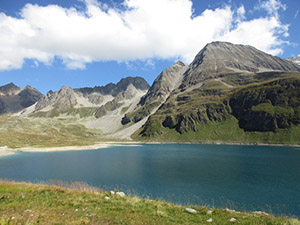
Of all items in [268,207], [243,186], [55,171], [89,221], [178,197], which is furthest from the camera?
[55,171]

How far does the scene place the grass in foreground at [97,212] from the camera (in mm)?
18453

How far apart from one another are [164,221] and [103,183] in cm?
4781

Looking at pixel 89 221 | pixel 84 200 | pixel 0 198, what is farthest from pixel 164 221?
pixel 0 198

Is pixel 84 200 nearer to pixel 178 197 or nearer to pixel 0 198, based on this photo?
pixel 0 198

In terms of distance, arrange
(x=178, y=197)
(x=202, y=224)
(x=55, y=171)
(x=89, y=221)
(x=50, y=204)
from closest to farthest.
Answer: (x=89, y=221) → (x=202, y=224) → (x=50, y=204) → (x=178, y=197) → (x=55, y=171)

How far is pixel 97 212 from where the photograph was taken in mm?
21109

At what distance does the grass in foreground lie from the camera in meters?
18.5

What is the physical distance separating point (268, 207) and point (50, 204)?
4218 cm

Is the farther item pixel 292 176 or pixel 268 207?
pixel 292 176

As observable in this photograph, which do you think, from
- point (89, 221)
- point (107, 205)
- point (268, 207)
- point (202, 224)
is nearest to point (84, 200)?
point (107, 205)

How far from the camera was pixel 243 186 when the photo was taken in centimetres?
6084

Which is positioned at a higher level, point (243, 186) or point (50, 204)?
point (50, 204)

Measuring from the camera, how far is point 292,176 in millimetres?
73000

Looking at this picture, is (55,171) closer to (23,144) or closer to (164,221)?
(164,221)
